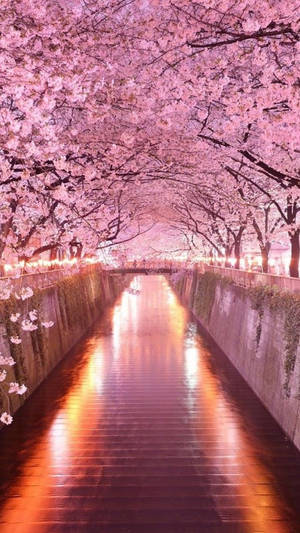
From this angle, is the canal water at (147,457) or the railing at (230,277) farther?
the railing at (230,277)

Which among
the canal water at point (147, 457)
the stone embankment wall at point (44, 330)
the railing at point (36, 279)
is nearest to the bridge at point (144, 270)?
the stone embankment wall at point (44, 330)

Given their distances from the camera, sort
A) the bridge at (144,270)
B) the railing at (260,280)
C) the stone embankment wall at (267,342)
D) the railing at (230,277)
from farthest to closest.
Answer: the bridge at (144,270)
the railing at (230,277)
the railing at (260,280)
the stone embankment wall at (267,342)

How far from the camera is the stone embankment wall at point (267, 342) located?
11719 millimetres

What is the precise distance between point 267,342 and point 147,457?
5052 millimetres

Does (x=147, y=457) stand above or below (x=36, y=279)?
below

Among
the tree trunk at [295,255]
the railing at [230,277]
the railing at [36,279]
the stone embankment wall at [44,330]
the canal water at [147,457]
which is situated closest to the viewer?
the canal water at [147,457]

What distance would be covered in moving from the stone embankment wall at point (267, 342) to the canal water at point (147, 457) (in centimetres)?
55

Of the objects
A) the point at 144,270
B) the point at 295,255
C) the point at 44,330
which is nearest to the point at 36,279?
the point at 44,330

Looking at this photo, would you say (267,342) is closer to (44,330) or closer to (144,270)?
(44,330)

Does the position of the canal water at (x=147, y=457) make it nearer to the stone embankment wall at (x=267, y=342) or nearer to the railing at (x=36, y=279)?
the stone embankment wall at (x=267, y=342)

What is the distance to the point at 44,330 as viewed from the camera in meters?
19.0

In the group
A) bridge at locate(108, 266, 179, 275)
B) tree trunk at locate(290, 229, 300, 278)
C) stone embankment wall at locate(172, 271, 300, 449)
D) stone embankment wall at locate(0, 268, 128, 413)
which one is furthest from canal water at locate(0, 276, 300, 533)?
bridge at locate(108, 266, 179, 275)

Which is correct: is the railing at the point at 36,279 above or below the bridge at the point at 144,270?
above

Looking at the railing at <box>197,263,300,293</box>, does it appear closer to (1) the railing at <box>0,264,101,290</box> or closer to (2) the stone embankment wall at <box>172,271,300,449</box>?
(2) the stone embankment wall at <box>172,271,300,449</box>
